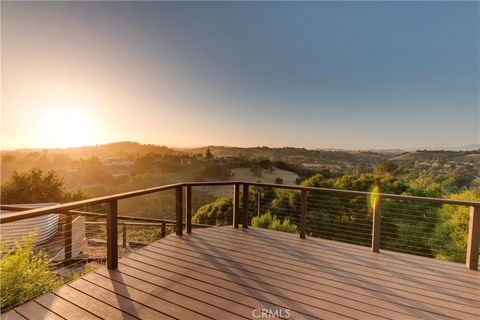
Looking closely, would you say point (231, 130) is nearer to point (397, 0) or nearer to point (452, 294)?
point (397, 0)

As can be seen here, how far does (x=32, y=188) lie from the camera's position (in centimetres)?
1491

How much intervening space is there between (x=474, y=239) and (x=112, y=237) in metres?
4.35

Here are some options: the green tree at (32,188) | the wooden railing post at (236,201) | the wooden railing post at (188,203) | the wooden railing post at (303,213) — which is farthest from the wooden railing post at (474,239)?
the green tree at (32,188)

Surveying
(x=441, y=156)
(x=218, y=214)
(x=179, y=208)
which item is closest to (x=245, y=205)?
(x=179, y=208)

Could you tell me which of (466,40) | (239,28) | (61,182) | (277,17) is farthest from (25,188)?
(466,40)

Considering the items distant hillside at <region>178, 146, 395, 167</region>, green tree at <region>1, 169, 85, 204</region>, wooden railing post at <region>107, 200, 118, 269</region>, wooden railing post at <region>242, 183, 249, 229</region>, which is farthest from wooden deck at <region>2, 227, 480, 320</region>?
green tree at <region>1, 169, 85, 204</region>

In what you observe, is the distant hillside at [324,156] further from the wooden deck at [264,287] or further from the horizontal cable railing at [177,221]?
the wooden deck at [264,287]

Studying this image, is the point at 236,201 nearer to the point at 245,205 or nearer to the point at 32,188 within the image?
the point at 245,205

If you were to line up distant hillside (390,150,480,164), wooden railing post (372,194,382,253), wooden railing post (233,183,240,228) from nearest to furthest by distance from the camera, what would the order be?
wooden railing post (372,194,382,253) < wooden railing post (233,183,240,228) < distant hillside (390,150,480,164)

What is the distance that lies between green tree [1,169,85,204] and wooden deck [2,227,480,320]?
17104mm

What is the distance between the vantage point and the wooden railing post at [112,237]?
2561 mm

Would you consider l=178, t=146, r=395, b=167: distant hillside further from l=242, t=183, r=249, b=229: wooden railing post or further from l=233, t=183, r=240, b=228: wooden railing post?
l=233, t=183, r=240, b=228: wooden railing post

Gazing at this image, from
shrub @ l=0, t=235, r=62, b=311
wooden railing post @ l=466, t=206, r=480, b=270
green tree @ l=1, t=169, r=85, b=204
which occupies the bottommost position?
green tree @ l=1, t=169, r=85, b=204

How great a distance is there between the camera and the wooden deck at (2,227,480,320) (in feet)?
6.15
